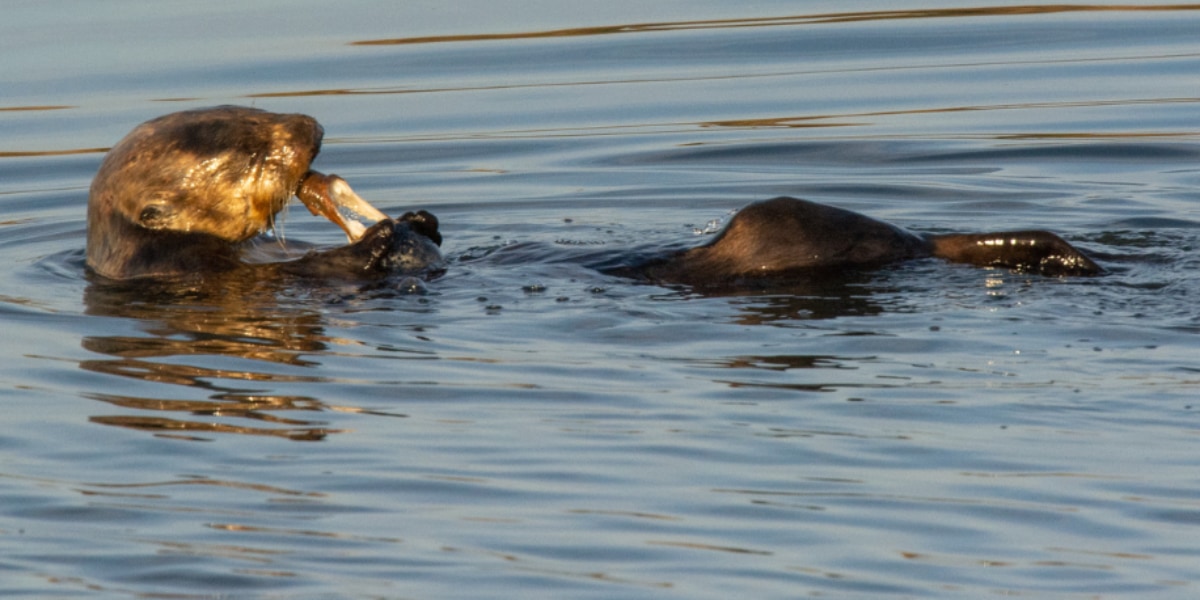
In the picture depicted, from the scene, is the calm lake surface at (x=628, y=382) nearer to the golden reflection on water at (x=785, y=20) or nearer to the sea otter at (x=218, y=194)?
the sea otter at (x=218, y=194)

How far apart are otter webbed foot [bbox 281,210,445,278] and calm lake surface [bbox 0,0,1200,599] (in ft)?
0.30

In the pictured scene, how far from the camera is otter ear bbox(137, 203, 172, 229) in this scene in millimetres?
6773

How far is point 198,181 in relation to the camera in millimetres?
6711

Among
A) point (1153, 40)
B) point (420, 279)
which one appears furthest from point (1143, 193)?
point (1153, 40)

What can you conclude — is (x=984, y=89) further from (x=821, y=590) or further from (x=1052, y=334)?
(x=821, y=590)

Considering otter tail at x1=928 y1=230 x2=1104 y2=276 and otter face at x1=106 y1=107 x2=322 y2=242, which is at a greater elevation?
otter face at x1=106 y1=107 x2=322 y2=242

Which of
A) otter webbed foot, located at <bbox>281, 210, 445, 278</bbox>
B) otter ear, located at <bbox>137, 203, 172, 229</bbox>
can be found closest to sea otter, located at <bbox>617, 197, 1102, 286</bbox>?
otter webbed foot, located at <bbox>281, 210, 445, 278</bbox>

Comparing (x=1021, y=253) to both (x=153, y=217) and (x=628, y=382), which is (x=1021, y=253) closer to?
(x=628, y=382)

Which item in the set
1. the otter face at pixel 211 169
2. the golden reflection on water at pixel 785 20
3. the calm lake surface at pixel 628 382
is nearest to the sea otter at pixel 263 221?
the otter face at pixel 211 169

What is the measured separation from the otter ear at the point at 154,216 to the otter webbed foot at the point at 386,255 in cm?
55

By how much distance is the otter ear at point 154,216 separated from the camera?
6.77 m

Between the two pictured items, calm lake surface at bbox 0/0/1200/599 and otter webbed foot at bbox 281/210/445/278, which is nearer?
calm lake surface at bbox 0/0/1200/599

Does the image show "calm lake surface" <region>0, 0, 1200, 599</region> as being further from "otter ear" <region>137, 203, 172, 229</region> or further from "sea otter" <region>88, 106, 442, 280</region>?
"otter ear" <region>137, 203, 172, 229</region>

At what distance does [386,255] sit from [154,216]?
1000 mm
